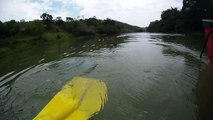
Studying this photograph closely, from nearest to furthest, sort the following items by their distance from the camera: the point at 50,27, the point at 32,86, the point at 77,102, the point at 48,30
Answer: the point at 77,102
the point at 32,86
the point at 48,30
the point at 50,27

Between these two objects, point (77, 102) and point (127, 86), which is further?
point (127, 86)

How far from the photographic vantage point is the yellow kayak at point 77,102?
6.81m

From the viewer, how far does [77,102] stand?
796 centimetres

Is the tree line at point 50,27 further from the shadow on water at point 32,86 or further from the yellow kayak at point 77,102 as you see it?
the yellow kayak at point 77,102

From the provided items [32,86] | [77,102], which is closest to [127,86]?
[77,102]

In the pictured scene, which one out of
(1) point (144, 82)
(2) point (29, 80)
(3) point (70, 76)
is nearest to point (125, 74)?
(1) point (144, 82)

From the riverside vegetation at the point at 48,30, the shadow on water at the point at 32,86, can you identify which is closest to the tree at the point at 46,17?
the riverside vegetation at the point at 48,30

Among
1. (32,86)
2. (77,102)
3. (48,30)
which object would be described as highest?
(77,102)

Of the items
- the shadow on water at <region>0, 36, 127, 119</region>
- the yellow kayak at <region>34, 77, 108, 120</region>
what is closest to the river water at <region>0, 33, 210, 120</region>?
the shadow on water at <region>0, 36, 127, 119</region>

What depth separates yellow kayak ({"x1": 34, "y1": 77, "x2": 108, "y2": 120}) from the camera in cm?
681

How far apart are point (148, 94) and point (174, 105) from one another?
1.41 meters

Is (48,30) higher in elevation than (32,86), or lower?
lower

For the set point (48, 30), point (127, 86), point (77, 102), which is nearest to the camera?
point (77, 102)

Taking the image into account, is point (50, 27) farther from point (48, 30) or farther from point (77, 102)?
point (77, 102)
